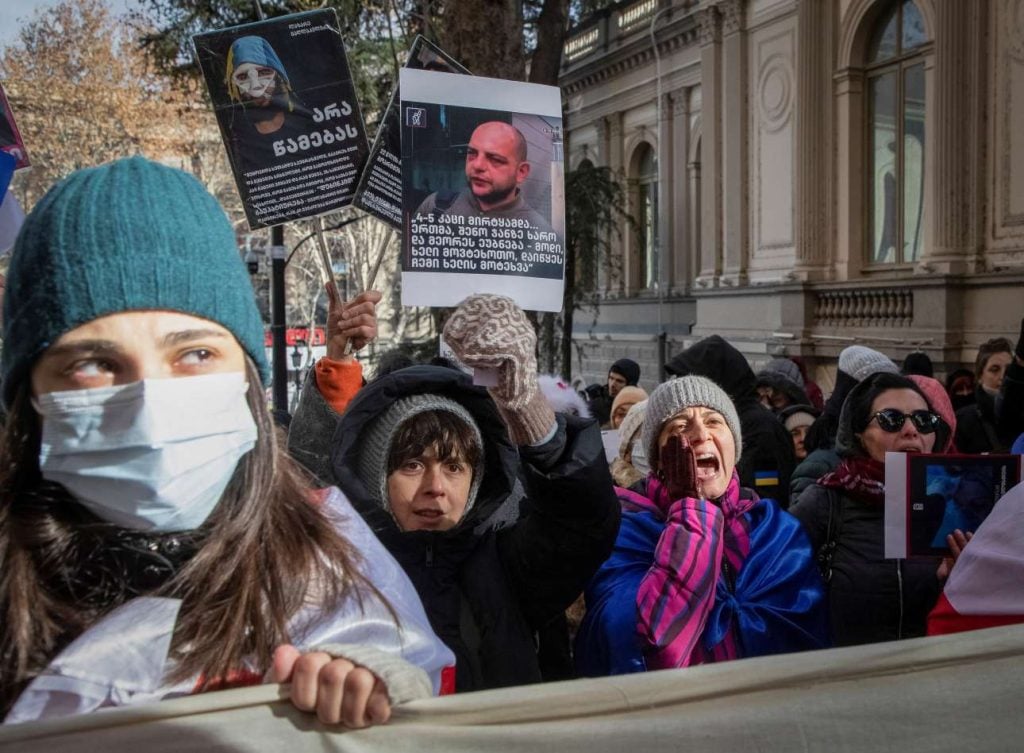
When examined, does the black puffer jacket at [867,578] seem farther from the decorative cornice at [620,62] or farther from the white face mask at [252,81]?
the decorative cornice at [620,62]

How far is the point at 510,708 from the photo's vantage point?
5.30 ft

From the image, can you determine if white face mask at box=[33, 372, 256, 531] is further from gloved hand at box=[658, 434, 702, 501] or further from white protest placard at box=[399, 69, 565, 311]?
white protest placard at box=[399, 69, 565, 311]

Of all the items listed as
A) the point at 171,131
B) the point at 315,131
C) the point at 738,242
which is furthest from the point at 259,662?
the point at 171,131

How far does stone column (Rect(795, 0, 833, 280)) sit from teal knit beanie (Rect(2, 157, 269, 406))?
15.1 m

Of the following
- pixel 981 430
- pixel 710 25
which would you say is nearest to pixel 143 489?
pixel 981 430

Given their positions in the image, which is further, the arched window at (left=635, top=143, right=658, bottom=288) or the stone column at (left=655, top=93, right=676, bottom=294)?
the arched window at (left=635, top=143, right=658, bottom=288)

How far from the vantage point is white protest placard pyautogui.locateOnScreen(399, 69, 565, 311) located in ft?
12.3

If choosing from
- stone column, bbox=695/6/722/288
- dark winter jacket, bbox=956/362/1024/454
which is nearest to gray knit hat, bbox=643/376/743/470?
dark winter jacket, bbox=956/362/1024/454

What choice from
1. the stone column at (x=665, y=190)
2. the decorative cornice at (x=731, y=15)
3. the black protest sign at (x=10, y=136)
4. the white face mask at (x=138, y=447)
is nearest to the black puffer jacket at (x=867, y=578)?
the white face mask at (x=138, y=447)

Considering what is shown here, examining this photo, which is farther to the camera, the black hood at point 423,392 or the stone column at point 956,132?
the stone column at point 956,132

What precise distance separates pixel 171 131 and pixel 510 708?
27963mm

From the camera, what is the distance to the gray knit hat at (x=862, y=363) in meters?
5.31

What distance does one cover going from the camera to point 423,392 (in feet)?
8.93

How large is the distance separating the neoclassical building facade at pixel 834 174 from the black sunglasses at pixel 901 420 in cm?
989
